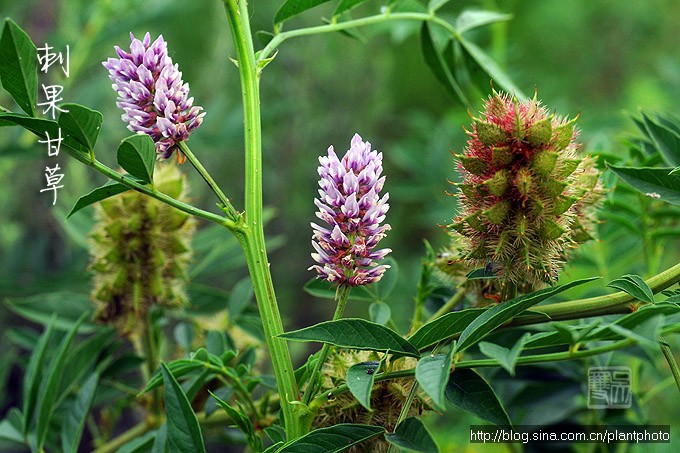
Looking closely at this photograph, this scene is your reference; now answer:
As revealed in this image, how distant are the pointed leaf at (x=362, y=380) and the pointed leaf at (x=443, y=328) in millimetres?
35

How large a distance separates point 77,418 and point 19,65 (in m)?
0.37

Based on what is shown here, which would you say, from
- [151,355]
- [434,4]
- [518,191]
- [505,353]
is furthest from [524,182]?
[151,355]

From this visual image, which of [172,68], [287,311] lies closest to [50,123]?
[172,68]

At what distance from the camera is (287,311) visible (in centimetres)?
182

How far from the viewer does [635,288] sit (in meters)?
0.49

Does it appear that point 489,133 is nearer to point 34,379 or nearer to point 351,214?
point 351,214

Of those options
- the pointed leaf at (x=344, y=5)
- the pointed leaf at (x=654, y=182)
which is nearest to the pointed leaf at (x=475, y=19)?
the pointed leaf at (x=344, y=5)

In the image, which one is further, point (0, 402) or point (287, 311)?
point (287, 311)

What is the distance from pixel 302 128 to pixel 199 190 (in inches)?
14.7

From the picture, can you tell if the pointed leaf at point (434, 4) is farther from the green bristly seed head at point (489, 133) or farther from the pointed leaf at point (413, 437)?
the pointed leaf at point (413, 437)

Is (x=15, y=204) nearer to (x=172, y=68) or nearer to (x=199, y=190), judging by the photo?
(x=199, y=190)

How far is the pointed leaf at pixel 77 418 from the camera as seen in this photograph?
0.70 meters

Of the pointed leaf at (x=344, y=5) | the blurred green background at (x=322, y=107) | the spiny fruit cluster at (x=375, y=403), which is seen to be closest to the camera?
the spiny fruit cluster at (x=375, y=403)

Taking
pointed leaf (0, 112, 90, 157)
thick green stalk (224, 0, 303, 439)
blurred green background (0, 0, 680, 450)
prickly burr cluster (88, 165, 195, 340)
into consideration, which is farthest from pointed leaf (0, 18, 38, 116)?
blurred green background (0, 0, 680, 450)
